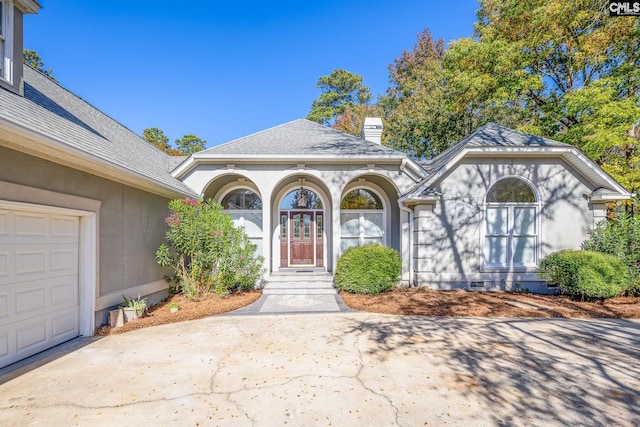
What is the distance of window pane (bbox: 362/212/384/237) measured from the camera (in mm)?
10711

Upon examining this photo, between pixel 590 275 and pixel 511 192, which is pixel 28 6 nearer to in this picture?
pixel 511 192

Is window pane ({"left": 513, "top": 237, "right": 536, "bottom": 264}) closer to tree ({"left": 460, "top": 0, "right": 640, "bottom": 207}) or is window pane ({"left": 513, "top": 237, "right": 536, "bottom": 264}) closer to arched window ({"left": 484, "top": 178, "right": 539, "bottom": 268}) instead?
arched window ({"left": 484, "top": 178, "right": 539, "bottom": 268})

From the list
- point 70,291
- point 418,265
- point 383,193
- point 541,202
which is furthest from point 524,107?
point 70,291

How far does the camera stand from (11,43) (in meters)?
4.96

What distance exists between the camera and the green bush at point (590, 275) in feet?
23.6

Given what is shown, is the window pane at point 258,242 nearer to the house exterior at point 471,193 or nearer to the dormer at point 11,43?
the house exterior at point 471,193

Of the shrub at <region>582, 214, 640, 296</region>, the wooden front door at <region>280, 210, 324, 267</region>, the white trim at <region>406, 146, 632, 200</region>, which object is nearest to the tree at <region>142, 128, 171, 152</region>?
the wooden front door at <region>280, 210, 324, 267</region>

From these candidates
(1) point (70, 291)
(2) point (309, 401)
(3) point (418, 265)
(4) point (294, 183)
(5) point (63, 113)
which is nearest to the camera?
(2) point (309, 401)

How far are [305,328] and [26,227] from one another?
476 centimetres

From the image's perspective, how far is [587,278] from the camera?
7199mm

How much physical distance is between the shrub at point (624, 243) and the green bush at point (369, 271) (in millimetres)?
5643

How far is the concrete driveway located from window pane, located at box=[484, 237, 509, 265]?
3.25 metres

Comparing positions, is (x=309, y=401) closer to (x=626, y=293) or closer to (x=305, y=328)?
(x=305, y=328)

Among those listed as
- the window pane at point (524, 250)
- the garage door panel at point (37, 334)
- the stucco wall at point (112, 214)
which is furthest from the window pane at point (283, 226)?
the window pane at point (524, 250)
